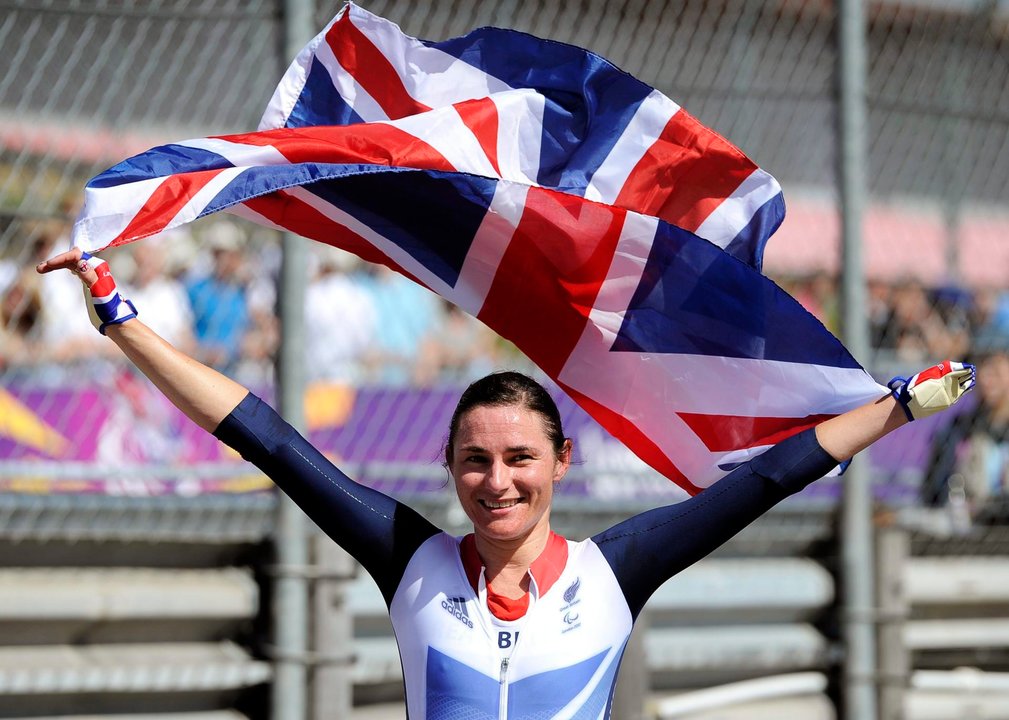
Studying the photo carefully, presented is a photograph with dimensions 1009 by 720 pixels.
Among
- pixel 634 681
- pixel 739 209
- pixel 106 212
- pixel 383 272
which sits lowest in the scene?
pixel 634 681

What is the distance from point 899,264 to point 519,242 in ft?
10.0

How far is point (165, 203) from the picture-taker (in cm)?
340

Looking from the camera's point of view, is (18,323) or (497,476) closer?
(497,476)

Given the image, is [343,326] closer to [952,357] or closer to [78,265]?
[952,357]

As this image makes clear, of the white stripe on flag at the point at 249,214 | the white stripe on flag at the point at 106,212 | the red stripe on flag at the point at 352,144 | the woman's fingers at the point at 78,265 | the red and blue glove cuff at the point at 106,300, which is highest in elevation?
the red stripe on flag at the point at 352,144

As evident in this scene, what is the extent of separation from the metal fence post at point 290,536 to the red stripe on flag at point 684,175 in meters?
1.63

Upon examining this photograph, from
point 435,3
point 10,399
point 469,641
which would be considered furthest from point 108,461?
point 469,641

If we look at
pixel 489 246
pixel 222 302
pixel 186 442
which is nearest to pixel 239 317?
pixel 222 302

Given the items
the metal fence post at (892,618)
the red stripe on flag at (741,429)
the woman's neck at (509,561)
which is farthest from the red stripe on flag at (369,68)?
the metal fence post at (892,618)

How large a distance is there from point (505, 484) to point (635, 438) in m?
0.76

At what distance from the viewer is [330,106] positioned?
397 cm

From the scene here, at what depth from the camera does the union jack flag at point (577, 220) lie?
3775 mm

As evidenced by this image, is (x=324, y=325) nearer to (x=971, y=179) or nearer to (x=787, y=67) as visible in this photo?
(x=787, y=67)

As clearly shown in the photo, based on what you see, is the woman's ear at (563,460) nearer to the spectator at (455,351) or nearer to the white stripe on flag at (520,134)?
the white stripe on flag at (520,134)
